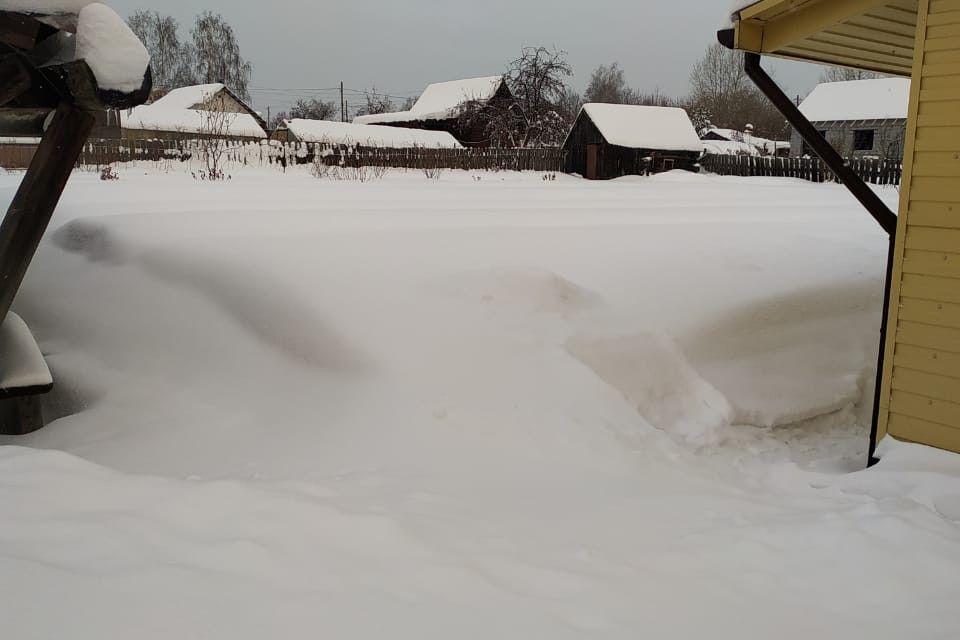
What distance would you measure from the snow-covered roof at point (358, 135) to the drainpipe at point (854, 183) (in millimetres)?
26752

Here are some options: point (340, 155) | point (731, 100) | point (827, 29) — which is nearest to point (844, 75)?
point (731, 100)

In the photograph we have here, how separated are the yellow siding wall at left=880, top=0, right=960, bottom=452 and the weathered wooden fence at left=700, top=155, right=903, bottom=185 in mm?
19793

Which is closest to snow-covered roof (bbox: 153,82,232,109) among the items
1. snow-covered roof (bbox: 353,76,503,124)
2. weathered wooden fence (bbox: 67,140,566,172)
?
snow-covered roof (bbox: 353,76,503,124)

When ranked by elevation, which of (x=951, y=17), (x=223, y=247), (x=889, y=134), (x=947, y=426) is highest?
(x=889, y=134)

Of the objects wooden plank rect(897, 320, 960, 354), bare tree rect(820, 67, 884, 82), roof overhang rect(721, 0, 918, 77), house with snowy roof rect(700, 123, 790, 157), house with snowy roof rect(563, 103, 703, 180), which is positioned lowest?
wooden plank rect(897, 320, 960, 354)

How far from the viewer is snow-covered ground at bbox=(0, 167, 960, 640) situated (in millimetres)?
2098

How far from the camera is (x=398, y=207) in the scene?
28.9 ft

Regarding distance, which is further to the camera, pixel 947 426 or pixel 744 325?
pixel 744 325

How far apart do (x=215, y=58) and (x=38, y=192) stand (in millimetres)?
58364

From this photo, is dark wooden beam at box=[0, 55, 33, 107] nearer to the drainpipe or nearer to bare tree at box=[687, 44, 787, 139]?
the drainpipe

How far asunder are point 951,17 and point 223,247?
517cm

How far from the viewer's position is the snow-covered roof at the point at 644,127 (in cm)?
2636

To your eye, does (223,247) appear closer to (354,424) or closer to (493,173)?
(354,424)

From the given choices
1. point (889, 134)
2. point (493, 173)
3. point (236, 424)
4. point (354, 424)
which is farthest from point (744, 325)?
point (889, 134)
